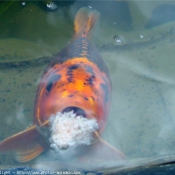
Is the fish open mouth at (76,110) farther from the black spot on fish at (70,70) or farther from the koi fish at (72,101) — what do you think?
the black spot on fish at (70,70)

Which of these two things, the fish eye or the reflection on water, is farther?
the reflection on water

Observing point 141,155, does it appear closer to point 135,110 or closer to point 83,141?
point 135,110

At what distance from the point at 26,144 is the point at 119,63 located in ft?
3.82

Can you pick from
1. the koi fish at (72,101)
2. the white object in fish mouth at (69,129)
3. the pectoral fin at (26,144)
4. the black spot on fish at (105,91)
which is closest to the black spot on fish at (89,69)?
the koi fish at (72,101)

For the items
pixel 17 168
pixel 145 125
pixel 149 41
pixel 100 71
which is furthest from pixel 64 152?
pixel 149 41

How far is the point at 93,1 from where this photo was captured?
335 cm

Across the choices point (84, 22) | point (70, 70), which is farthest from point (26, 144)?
point (84, 22)

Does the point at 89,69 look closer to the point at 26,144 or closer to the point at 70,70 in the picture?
the point at 70,70

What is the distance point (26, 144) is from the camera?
228 centimetres

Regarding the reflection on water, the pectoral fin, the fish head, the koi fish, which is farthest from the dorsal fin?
the pectoral fin

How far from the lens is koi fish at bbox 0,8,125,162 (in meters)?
2.06

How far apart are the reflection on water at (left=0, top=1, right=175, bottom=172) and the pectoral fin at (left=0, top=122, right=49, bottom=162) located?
0.58ft

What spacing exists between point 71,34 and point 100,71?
2.69ft

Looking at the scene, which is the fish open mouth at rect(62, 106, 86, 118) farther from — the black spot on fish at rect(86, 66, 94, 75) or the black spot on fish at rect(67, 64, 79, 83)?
the black spot on fish at rect(86, 66, 94, 75)
